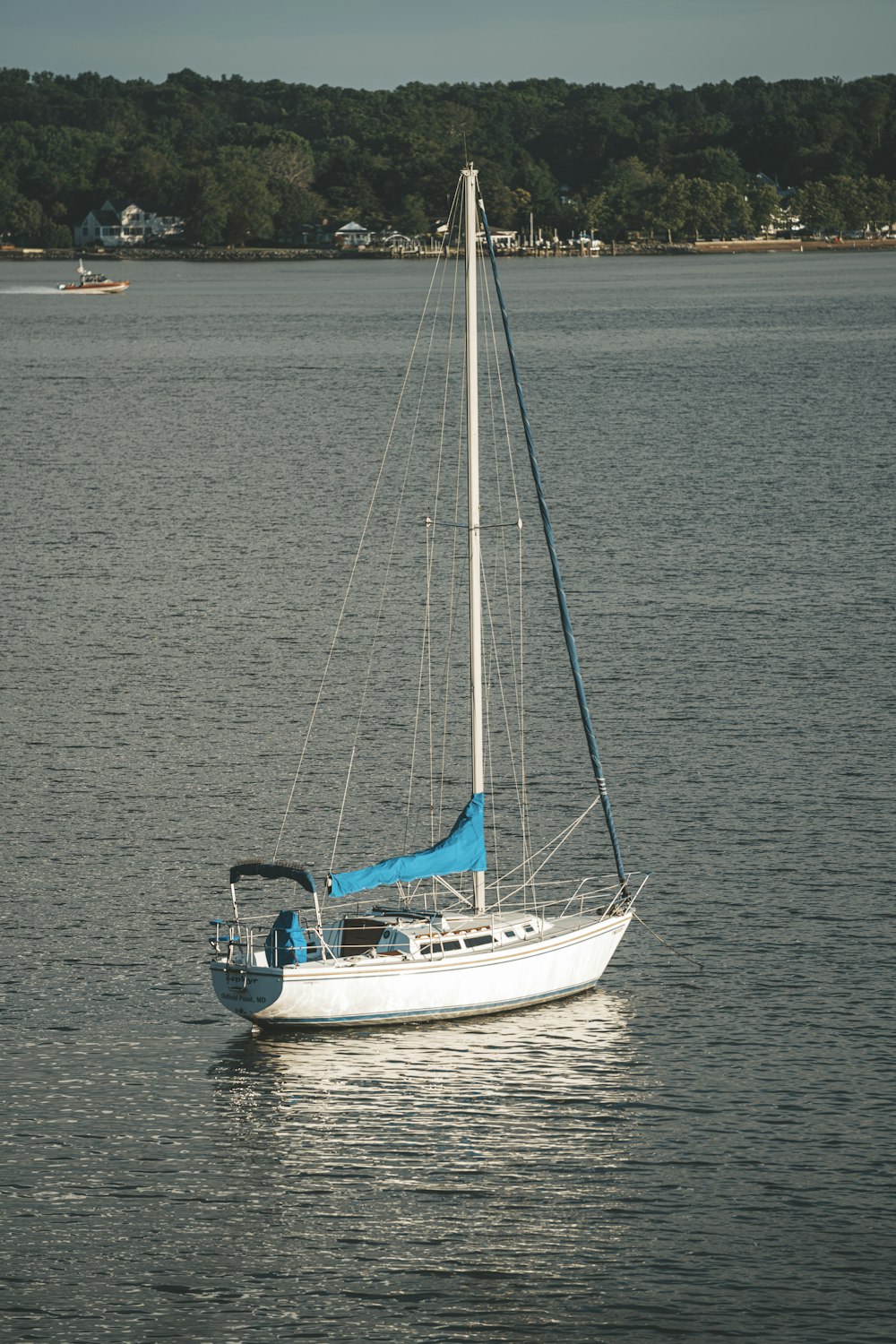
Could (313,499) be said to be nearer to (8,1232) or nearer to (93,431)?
(93,431)

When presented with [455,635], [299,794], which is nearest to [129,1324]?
[299,794]

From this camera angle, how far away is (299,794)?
5147 centimetres

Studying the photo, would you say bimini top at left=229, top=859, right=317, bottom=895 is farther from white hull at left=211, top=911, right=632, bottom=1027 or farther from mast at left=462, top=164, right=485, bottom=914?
mast at left=462, top=164, right=485, bottom=914

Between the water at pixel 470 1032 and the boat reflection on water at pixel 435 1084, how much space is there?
0.23 feet

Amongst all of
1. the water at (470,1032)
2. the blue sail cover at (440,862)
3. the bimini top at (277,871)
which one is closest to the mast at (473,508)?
the blue sail cover at (440,862)

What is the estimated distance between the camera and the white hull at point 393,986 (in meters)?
35.0

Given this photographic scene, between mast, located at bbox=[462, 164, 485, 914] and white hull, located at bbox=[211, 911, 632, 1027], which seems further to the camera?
mast, located at bbox=[462, 164, 485, 914]

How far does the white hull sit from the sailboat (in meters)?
0.04

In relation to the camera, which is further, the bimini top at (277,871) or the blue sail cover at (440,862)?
the blue sail cover at (440,862)

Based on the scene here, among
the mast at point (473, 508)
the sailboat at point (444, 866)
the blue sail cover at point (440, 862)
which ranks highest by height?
the mast at point (473, 508)

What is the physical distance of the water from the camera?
2836 cm

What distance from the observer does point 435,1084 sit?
34125 millimetres

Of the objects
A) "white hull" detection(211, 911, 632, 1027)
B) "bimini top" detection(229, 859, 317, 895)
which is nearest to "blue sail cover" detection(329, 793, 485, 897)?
"bimini top" detection(229, 859, 317, 895)

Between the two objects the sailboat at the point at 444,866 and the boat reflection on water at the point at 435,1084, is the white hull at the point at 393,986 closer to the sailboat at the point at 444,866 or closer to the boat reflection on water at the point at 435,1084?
the sailboat at the point at 444,866
